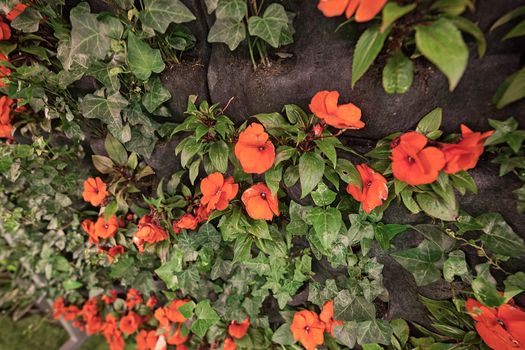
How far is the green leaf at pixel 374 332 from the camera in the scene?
1.21 m

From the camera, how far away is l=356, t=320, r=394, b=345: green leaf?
3.98 feet

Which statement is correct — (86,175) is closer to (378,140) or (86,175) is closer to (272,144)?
(272,144)

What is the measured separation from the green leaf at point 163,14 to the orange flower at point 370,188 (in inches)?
28.2

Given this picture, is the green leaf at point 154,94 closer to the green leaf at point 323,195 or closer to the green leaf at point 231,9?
the green leaf at point 231,9

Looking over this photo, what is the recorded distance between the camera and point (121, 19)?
0.97 meters

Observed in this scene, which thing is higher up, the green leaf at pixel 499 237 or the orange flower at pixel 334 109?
the orange flower at pixel 334 109

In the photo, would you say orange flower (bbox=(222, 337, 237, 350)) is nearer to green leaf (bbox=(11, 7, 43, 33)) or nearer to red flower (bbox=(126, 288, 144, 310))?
red flower (bbox=(126, 288, 144, 310))

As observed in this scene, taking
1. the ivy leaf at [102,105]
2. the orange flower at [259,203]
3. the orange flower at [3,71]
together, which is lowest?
the orange flower at [259,203]

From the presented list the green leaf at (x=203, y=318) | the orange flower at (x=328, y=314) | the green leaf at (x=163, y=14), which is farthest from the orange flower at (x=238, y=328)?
the green leaf at (x=163, y=14)

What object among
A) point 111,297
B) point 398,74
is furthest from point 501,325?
point 111,297

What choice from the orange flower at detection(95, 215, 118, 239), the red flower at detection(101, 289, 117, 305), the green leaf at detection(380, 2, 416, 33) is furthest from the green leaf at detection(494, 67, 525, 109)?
the red flower at detection(101, 289, 117, 305)

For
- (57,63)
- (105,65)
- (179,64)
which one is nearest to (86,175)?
(57,63)

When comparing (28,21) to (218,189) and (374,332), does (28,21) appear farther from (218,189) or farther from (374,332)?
(374,332)

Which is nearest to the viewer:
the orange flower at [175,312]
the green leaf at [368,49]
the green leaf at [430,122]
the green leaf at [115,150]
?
the green leaf at [368,49]
